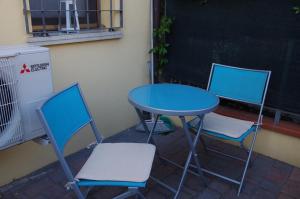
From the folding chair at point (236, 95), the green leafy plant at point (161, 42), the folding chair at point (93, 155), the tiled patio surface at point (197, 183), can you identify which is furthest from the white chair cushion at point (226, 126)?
the green leafy plant at point (161, 42)

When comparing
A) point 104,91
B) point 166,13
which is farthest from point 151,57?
point 104,91

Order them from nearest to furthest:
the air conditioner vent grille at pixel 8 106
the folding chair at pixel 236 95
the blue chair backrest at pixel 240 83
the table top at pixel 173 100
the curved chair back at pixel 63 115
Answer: the curved chair back at pixel 63 115 < the air conditioner vent grille at pixel 8 106 < the table top at pixel 173 100 < the folding chair at pixel 236 95 < the blue chair backrest at pixel 240 83

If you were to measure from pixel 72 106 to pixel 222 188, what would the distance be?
60.3 inches

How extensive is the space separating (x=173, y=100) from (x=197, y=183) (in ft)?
2.97

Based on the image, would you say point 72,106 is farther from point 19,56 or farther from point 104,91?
point 104,91

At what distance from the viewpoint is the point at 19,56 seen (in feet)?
6.28

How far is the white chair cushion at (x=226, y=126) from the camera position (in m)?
2.40

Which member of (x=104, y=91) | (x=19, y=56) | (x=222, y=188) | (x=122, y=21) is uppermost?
(x=122, y=21)

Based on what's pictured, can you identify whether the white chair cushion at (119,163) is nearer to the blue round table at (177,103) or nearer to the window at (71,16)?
the blue round table at (177,103)

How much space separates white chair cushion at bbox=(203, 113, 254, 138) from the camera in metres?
2.40

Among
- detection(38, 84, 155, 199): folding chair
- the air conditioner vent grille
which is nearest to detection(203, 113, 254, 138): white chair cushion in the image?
detection(38, 84, 155, 199): folding chair

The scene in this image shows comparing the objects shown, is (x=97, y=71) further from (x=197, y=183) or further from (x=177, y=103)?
(x=197, y=183)

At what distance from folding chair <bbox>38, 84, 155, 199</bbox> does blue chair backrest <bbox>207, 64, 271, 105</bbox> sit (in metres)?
1.16

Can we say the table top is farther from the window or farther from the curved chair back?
the window
